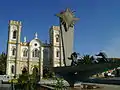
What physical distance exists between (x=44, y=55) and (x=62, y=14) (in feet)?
118

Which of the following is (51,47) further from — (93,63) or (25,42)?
(93,63)

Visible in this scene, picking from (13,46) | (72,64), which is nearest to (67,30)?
(72,64)

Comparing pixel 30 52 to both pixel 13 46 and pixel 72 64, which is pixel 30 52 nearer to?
pixel 13 46

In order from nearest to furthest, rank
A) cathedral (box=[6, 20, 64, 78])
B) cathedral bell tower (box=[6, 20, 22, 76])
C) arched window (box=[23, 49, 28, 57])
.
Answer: cathedral bell tower (box=[6, 20, 22, 76])
cathedral (box=[6, 20, 64, 78])
arched window (box=[23, 49, 28, 57])

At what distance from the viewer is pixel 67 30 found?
65.1ft

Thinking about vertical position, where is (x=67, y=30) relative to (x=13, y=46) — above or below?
below

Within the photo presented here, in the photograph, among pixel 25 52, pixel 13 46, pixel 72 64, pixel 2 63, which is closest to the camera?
pixel 72 64

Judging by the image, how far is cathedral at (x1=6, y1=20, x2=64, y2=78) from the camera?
169 ft

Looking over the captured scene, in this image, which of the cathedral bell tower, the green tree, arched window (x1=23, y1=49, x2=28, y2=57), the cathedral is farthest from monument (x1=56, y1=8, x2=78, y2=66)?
the green tree

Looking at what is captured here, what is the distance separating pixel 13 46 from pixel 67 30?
34458mm

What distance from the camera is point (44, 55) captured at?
54.9 m

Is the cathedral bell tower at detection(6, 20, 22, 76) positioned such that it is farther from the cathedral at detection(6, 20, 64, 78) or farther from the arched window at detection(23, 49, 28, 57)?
the arched window at detection(23, 49, 28, 57)

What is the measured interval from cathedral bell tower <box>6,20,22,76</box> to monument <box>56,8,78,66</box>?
33.1 m

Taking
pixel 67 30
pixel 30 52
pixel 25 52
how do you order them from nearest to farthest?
1. pixel 67 30
2. pixel 30 52
3. pixel 25 52
